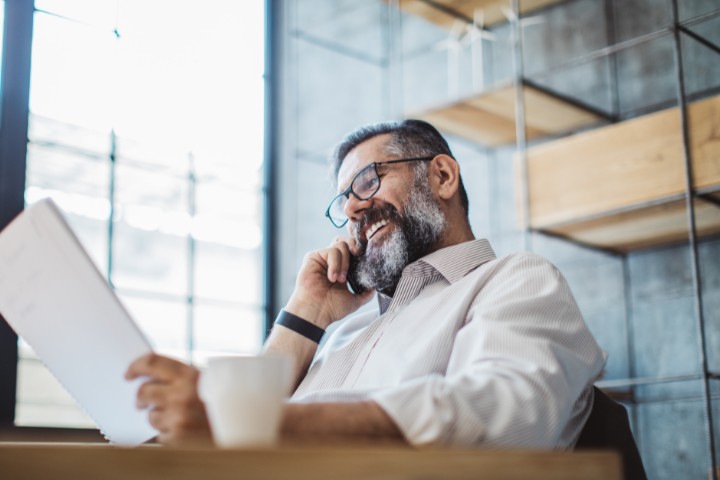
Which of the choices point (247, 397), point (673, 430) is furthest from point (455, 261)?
point (673, 430)

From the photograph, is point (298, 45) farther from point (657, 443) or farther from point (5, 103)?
point (657, 443)

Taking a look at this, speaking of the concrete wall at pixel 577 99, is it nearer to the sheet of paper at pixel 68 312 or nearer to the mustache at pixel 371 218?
the mustache at pixel 371 218

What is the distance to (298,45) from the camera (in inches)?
180

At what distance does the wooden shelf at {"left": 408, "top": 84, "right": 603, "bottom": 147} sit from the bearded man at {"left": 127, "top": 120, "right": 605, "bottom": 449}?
1.18 metres

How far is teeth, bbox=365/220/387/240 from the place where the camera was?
1938mm

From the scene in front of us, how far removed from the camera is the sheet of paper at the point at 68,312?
99 centimetres

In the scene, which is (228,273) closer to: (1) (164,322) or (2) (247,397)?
(1) (164,322)

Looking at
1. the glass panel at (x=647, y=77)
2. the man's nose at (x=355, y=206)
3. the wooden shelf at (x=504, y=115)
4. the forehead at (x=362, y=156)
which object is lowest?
the man's nose at (x=355, y=206)

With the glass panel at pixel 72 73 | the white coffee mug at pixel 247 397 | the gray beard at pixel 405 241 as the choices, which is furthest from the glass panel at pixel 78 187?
the white coffee mug at pixel 247 397

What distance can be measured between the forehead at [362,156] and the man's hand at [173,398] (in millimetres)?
1092

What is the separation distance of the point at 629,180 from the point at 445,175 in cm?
99

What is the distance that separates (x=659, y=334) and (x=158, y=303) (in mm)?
2093

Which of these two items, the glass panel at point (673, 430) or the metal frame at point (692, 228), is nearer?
the metal frame at point (692, 228)

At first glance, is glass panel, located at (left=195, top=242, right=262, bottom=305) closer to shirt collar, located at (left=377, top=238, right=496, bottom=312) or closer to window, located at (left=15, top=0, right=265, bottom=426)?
window, located at (left=15, top=0, right=265, bottom=426)
